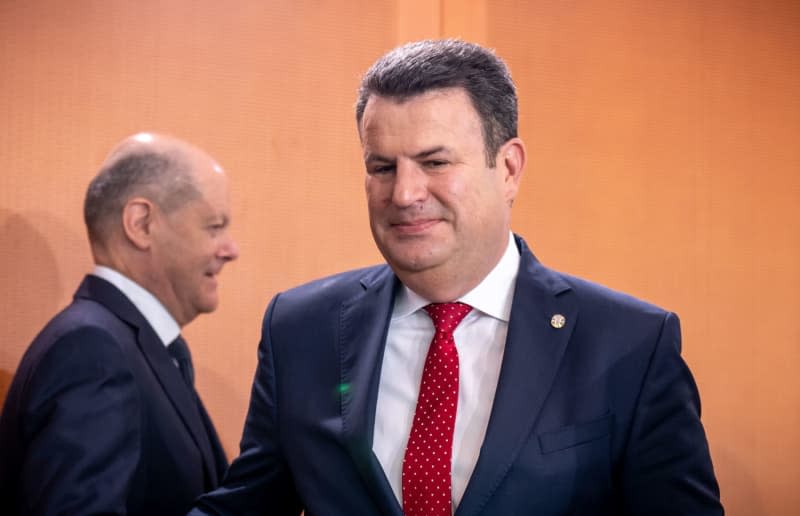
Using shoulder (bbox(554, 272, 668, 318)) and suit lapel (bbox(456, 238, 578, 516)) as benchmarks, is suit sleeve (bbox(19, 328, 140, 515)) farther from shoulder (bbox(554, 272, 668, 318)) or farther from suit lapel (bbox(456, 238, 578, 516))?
shoulder (bbox(554, 272, 668, 318))

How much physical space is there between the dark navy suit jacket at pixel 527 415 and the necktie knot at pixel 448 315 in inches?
3.2

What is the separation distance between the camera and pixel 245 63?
279cm

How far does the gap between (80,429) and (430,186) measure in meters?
0.81

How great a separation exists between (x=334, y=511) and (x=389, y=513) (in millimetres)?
103

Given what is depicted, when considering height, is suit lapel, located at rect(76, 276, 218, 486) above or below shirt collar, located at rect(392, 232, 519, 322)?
below

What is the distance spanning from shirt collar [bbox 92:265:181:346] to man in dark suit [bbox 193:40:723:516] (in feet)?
2.14

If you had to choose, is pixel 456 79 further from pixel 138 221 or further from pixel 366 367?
pixel 138 221

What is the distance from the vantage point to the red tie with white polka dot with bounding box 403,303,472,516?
4.66ft

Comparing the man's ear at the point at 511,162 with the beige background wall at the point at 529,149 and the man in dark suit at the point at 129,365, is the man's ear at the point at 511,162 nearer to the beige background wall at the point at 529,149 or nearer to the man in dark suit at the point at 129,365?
the man in dark suit at the point at 129,365

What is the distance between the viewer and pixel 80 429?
1738 mm

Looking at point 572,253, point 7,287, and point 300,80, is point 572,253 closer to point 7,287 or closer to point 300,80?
point 300,80

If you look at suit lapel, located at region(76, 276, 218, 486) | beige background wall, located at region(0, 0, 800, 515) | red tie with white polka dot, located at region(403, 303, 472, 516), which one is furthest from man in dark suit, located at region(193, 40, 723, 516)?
beige background wall, located at region(0, 0, 800, 515)

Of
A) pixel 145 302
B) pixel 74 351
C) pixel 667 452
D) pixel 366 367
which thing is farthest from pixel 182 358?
pixel 667 452

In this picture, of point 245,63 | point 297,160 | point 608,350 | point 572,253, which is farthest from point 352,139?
point 608,350
